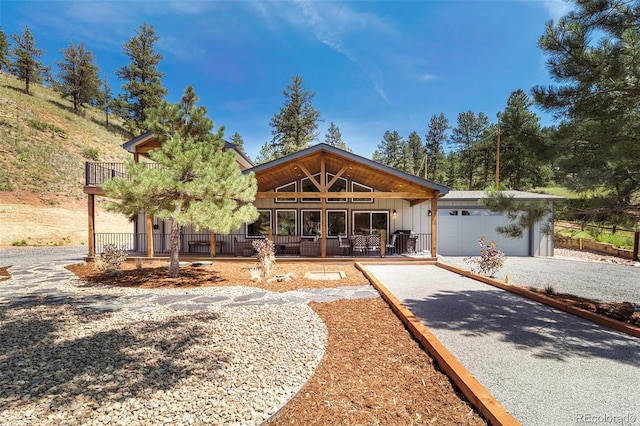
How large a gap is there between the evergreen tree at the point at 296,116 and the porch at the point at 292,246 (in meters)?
18.9

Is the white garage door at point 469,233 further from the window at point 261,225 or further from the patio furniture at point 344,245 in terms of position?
the window at point 261,225

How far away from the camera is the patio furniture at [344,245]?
10974mm

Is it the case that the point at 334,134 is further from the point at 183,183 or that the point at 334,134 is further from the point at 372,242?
the point at 183,183

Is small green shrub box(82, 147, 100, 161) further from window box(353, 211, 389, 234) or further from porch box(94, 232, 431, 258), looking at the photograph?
window box(353, 211, 389, 234)

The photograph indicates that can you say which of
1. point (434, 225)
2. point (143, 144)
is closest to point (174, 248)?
point (143, 144)

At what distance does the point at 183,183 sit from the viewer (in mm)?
6445

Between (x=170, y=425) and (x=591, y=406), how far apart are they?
342cm

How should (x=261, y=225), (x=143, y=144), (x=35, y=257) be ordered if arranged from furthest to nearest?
(x=261, y=225) < (x=35, y=257) < (x=143, y=144)

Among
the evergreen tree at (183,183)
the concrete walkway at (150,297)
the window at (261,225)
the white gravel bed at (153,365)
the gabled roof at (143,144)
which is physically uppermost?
the gabled roof at (143,144)

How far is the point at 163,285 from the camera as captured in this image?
662cm

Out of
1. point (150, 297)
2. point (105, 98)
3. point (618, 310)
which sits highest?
point (105, 98)

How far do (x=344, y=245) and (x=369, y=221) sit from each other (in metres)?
2.21

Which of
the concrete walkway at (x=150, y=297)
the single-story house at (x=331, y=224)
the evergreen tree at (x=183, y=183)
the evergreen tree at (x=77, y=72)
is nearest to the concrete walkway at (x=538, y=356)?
the concrete walkway at (x=150, y=297)

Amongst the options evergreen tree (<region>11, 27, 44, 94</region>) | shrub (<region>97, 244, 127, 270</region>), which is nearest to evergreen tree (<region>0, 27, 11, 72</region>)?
evergreen tree (<region>11, 27, 44, 94</region>)
